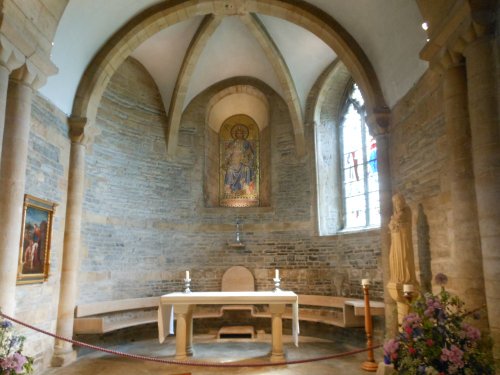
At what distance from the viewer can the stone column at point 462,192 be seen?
4.80m

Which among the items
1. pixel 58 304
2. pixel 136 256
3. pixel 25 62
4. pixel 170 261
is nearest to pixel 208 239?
pixel 170 261

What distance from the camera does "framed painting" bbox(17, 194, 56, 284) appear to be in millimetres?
6461

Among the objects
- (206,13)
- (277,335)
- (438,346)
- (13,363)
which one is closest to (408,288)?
(438,346)

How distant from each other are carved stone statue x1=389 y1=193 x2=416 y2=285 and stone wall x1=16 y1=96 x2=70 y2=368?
19.5ft

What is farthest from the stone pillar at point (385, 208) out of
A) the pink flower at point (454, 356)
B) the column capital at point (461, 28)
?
the pink flower at point (454, 356)

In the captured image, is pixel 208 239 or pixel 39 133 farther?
pixel 208 239

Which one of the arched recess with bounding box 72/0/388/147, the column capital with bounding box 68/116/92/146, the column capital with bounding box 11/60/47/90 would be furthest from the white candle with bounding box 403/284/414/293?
the column capital with bounding box 68/116/92/146

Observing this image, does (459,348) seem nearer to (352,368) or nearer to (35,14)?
(352,368)

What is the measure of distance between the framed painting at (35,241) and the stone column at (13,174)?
0.51 metres

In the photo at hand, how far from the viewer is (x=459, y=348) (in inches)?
152

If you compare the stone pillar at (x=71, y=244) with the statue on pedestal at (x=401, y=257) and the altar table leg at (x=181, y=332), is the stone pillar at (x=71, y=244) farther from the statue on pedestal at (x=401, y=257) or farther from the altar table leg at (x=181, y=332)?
the statue on pedestal at (x=401, y=257)

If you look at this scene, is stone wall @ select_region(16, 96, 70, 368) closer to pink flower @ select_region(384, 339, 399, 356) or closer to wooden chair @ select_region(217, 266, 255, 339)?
wooden chair @ select_region(217, 266, 255, 339)

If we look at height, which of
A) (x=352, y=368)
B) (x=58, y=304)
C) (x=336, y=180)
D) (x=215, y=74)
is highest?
(x=215, y=74)

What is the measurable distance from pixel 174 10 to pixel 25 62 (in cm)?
393
